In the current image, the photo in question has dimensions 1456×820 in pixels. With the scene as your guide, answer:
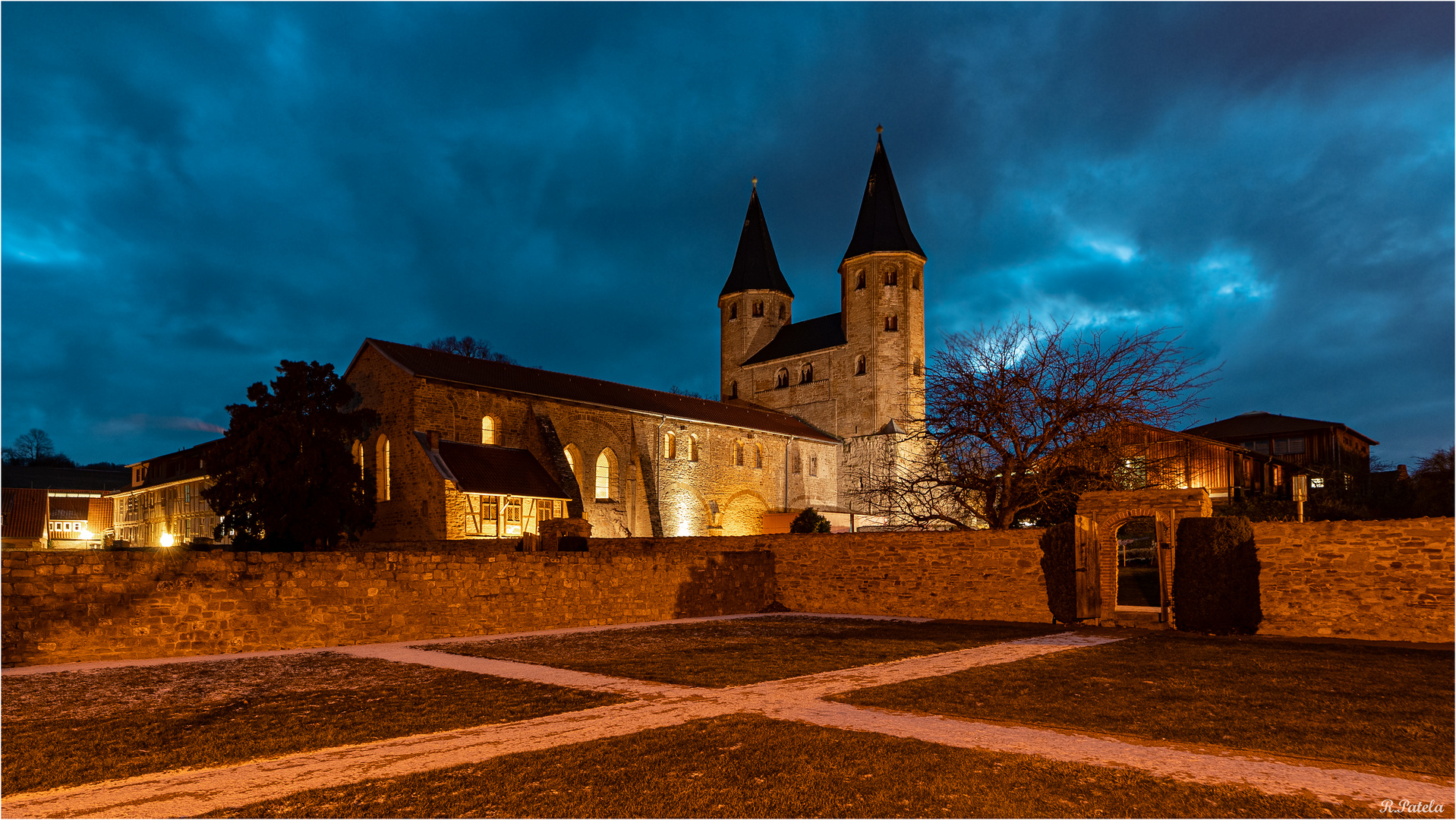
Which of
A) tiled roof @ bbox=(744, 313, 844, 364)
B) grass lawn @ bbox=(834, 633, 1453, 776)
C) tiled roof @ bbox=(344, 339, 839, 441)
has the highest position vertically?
tiled roof @ bbox=(744, 313, 844, 364)

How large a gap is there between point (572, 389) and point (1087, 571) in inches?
1081

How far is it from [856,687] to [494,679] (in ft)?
13.0

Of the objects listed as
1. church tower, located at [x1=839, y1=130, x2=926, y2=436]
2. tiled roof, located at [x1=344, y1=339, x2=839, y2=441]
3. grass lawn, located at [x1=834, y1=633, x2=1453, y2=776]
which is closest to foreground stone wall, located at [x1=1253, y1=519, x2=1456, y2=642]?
grass lawn, located at [x1=834, y1=633, x2=1453, y2=776]

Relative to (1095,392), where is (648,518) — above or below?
below

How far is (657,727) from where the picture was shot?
23.0 feet

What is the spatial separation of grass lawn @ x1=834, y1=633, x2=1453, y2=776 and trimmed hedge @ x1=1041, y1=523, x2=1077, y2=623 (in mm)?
4294

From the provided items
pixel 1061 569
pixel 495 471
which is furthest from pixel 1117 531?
pixel 495 471

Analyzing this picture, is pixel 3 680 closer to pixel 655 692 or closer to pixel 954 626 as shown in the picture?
pixel 655 692

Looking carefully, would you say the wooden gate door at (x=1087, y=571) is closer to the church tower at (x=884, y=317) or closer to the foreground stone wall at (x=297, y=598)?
the foreground stone wall at (x=297, y=598)

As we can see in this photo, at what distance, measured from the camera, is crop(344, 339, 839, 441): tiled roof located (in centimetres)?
3453

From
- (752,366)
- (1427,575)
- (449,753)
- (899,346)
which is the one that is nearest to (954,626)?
(1427,575)

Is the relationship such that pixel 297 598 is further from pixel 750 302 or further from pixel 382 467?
pixel 750 302

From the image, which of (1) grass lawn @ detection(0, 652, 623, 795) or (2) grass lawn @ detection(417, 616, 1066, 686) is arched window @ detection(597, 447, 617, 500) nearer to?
(2) grass lawn @ detection(417, 616, 1066, 686)

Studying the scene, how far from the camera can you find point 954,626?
1645 centimetres
